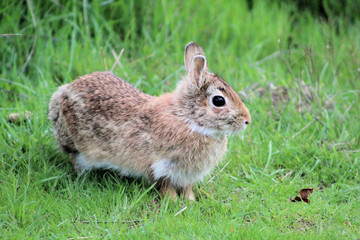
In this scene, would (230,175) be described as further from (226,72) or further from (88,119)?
(226,72)

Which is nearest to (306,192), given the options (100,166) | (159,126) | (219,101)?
(219,101)

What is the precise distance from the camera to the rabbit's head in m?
4.13

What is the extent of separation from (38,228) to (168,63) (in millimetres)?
3376

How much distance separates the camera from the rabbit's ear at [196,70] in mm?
4246

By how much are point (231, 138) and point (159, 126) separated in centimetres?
125

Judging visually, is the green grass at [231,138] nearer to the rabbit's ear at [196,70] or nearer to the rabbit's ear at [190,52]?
the rabbit's ear at [196,70]

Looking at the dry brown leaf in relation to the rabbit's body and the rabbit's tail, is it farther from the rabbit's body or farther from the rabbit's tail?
the rabbit's tail

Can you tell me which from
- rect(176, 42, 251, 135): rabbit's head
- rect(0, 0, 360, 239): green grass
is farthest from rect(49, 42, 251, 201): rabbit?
rect(0, 0, 360, 239): green grass

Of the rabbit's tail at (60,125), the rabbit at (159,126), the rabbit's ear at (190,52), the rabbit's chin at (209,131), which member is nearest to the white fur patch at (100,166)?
the rabbit at (159,126)

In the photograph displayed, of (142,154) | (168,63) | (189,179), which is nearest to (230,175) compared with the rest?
(189,179)

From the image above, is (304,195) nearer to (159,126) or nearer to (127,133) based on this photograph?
(159,126)

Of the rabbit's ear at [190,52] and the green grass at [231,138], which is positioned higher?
the rabbit's ear at [190,52]

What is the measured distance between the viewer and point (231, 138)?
528cm

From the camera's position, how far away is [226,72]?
6590mm
